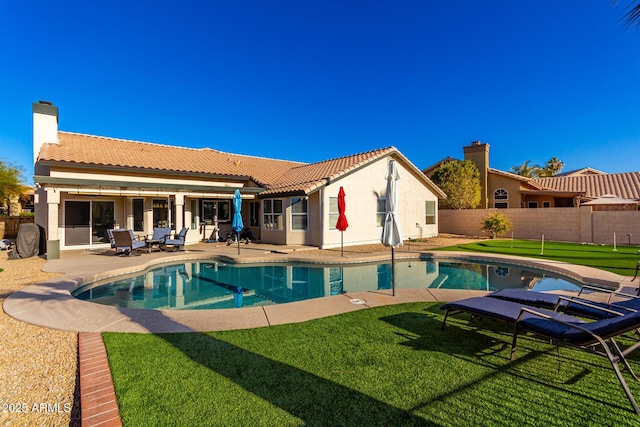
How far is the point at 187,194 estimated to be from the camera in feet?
59.4

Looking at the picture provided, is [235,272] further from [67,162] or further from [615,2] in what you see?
[615,2]

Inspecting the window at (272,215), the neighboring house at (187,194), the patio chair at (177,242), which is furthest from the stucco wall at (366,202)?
the patio chair at (177,242)

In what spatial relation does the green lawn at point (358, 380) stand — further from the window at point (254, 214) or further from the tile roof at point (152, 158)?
the window at point (254, 214)

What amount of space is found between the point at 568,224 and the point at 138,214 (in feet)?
90.5

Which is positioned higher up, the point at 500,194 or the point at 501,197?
the point at 500,194

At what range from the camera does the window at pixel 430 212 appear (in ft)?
78.9

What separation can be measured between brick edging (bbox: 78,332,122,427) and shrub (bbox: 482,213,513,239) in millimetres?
23064

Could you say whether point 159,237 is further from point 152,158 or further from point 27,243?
point 152,158

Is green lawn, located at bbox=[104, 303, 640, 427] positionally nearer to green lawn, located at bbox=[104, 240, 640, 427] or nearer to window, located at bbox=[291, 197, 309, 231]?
green lawn, located at bbox=[104, 240, 640, 427]

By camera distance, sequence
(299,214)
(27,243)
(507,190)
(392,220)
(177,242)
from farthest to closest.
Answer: (507,190) → (299,214) → (177,242) → (27,243) → (392,220)

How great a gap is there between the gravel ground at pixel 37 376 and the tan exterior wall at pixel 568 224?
25328mm

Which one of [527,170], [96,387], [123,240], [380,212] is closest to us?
[96,387]

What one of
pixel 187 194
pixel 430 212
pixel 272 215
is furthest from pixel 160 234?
pixel 430 212

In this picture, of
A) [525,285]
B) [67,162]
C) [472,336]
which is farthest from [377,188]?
[67,162]
